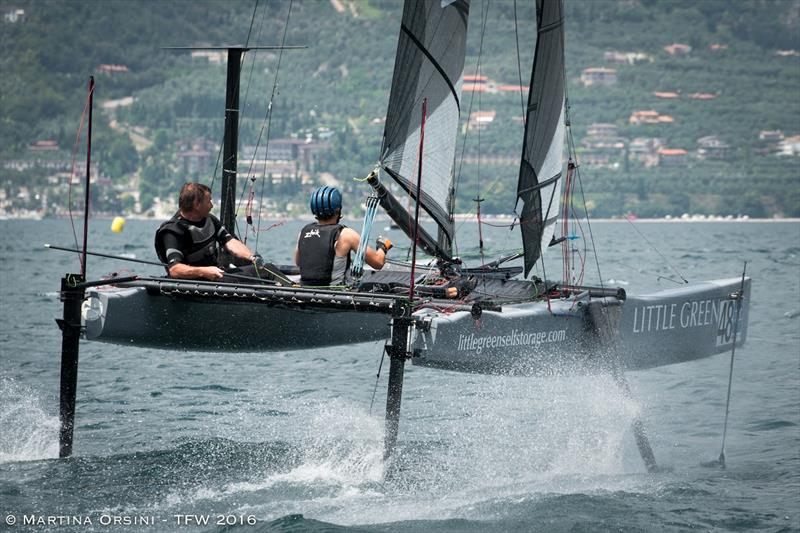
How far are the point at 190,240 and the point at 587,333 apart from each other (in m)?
3.33

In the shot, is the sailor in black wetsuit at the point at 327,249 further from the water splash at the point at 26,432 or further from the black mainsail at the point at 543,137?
the black mainsail at the point at 543,137

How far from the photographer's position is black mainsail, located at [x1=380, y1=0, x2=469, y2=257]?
484 inches

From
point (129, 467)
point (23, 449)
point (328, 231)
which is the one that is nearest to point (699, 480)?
point (328, 231)

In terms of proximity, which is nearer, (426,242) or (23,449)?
(23,449)

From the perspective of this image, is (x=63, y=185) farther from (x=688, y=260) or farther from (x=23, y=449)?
(x=23, y=449)

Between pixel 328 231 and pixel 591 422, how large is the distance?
9.48ft

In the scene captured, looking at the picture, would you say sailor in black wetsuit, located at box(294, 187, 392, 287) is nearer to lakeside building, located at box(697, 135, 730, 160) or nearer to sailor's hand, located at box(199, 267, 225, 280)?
sailor's hand, located at box(199, 267, 225, 280)

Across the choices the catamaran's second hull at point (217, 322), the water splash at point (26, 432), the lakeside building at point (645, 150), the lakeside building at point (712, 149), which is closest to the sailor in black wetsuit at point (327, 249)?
the catamaran's second hull at point (217, 322)

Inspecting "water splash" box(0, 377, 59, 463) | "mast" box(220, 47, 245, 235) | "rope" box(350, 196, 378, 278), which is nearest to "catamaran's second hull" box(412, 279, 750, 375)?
"rope" box(350, 196, 378, 278)

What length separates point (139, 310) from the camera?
10.0 meters

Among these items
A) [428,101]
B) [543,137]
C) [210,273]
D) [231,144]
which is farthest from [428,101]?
[210,273]

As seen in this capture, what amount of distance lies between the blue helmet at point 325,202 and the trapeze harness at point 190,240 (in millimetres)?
708

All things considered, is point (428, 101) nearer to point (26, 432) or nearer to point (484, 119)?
point (26, 432)

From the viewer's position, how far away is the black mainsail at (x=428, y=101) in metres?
12.3
